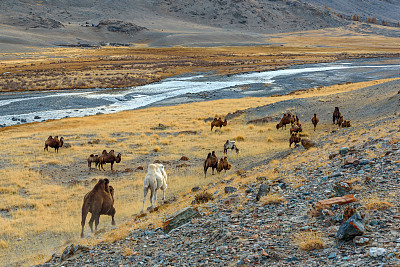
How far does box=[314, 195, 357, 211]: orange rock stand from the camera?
800 cm

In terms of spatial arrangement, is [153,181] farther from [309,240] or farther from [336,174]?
[309,240]

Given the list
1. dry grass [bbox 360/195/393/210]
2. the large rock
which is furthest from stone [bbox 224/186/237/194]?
the large rock

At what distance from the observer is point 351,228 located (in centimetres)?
648

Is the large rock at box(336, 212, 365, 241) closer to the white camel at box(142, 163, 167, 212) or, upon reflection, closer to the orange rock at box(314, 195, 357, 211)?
the orange rock at box(314, 195, 357, 211)

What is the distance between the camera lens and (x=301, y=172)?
1161 cm

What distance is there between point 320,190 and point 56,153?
17.9 m

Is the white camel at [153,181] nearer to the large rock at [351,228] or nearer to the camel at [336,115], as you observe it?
the large rock at [351,228]

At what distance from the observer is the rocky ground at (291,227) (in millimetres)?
6426

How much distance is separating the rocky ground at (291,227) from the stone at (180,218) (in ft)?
0.10

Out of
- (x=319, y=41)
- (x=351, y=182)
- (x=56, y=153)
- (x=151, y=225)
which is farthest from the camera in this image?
(x=319, y=41)

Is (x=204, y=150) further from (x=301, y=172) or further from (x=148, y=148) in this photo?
(x=301, y=172)

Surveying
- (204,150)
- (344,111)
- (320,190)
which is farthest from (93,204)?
(344,111)

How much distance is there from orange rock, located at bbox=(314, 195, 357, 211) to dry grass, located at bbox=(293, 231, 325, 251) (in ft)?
3.37

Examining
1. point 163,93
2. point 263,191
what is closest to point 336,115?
point 263,191
